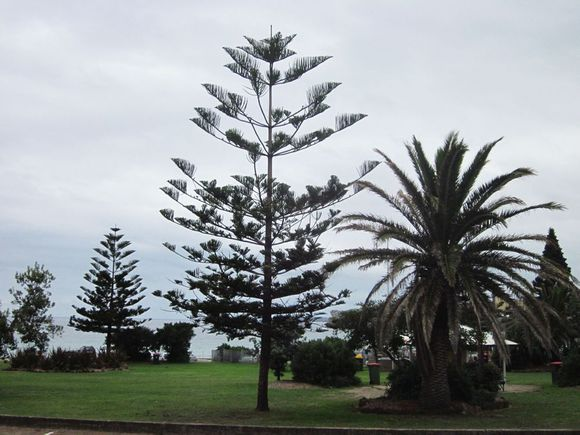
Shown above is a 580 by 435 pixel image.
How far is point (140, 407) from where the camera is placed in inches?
575

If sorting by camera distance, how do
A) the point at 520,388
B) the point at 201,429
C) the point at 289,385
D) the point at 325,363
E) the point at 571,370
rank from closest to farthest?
the point at 201,429 < the point at 571,370 < the point at 520,388 < the point at 289,385 < the point at 325,363

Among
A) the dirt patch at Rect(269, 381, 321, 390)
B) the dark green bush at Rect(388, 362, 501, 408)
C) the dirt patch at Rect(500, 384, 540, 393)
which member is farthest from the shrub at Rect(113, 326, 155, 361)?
the dark green bush at Rect(388, 362, 501, 408)

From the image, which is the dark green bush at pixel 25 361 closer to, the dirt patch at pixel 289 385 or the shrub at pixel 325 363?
the dirt patch at pixel 289 385

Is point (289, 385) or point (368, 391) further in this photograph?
point (289, 385)

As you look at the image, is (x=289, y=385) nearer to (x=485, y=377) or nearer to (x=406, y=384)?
(x=485, y=377)

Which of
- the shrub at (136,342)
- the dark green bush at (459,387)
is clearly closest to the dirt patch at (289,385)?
the dark green bush at (459,387)

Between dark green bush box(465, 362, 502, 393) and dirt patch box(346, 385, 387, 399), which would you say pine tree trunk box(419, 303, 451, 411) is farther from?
dirt patch box(346, 385, 387, 399)

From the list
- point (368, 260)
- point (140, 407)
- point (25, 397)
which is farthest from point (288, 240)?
point (25, 397)

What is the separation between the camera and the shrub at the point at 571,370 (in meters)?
20.5

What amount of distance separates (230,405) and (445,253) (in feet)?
19.1

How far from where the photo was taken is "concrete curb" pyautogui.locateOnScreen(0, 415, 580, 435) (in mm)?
10289

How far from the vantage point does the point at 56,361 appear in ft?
93.3

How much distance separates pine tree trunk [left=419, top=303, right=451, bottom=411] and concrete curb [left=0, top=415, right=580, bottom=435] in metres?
3.76

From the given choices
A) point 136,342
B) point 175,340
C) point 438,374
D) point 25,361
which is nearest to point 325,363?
point 438,374
